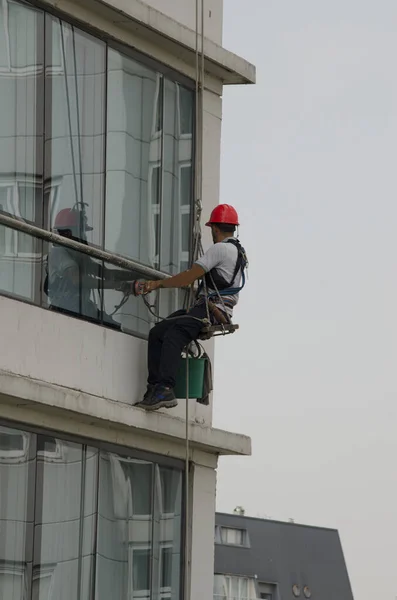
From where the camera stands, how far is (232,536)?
145 ft

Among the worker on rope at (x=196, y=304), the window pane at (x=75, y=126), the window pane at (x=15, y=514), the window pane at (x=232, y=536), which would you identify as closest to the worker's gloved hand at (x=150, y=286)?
the worker on rope at (x=196, y=304)

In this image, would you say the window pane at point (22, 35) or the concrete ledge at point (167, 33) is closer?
the window pane at point (22, 35)

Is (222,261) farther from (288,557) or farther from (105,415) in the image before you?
(288,557)

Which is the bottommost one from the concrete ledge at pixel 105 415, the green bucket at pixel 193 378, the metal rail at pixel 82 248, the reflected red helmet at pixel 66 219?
the concrete ledge at pixel 105 415

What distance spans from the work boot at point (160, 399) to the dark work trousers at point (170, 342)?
45 millimetres

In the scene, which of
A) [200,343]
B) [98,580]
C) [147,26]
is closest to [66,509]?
[98,580]

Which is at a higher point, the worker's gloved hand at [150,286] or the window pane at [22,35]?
the window pane at [22,35]

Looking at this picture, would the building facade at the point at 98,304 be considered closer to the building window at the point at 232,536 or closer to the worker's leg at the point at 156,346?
the worker's leg at the point at 156,346

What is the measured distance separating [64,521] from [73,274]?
172cm

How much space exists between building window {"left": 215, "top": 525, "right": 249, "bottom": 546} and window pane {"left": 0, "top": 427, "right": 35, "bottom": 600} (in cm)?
3351

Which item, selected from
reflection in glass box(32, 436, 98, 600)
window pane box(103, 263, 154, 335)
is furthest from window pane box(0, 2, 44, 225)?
reflection in glass box(32, 436, 98, 600)

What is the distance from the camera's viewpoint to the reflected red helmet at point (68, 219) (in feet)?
37.0

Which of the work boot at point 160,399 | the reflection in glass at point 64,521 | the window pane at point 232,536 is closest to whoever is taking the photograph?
the reflection in glass at point 64,521

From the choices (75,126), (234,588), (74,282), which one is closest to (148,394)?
(74,282)
